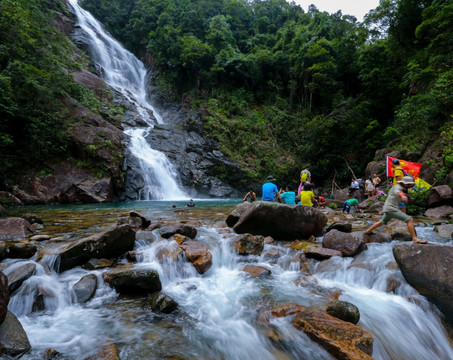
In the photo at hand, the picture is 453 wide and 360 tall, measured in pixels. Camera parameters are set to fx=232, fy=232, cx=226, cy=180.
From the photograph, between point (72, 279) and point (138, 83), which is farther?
point (138, 83)

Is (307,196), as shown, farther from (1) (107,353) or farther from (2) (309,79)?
(2) (309,79)

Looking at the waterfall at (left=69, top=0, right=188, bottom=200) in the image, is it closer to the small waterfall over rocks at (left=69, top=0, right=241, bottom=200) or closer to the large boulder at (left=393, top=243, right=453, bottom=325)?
the small waterfall over rocks at (left=69, top=0, right=241, bottom=200)

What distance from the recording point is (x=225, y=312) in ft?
12.1

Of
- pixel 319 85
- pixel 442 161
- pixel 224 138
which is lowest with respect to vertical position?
pixel 442 161

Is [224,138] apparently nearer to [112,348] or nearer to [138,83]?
[138,83]

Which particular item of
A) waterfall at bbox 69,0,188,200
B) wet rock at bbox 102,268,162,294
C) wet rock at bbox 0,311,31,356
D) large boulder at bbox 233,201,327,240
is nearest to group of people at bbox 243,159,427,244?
large boulder at bbox 233,201,327,240

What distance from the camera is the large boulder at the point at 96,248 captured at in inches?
176

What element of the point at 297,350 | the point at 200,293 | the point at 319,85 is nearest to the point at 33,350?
the point at 200,293

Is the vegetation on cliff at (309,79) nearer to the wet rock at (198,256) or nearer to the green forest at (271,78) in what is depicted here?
the green forest at (271,78)

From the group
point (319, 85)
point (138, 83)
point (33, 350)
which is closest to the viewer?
point (33, 350)

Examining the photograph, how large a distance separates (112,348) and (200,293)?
1.75m

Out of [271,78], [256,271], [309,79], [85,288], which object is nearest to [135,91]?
[271,78]

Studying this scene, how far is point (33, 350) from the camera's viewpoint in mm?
2707

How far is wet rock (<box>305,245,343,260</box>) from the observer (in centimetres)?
507
